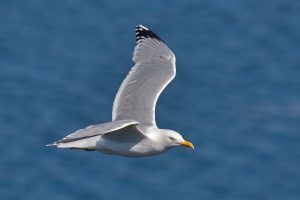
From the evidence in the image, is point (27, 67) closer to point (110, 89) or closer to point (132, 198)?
point (110, 89)

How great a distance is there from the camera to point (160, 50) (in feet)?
82.3

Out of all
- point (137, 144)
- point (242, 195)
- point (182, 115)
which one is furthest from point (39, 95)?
point (137, 144)

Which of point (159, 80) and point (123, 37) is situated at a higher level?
point (123, 37)

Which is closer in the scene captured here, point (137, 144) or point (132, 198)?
point (137, 144)

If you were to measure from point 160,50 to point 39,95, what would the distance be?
7455 millimetres

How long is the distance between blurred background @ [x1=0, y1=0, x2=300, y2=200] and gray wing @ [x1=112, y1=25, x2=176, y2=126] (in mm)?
5342

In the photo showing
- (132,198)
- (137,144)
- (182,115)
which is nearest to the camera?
(137,144)

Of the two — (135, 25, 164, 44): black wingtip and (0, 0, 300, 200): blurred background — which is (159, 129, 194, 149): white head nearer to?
(135, 25, 164, 44): black wingtip

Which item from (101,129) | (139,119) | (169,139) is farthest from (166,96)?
(101,129)

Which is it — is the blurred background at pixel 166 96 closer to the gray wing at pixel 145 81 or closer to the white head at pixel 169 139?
the gray wing at pixel 145 81

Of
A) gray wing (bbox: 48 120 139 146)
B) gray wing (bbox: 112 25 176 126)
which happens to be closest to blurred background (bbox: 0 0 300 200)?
gray wing (bbox: 112 25 176 126)

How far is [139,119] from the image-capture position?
2311 centimetres

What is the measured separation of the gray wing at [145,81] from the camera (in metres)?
23.4

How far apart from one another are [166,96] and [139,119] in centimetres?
889
